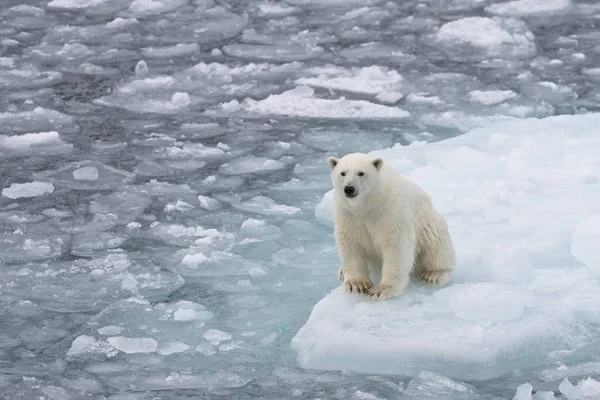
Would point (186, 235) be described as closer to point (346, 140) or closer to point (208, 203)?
point (208, 203)

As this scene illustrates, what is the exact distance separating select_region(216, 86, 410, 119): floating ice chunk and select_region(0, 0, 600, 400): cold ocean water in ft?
0.06

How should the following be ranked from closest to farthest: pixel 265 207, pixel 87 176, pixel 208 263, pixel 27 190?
pixel 208 263, pixel 265 207, pixel 27 190, pixel 87 176

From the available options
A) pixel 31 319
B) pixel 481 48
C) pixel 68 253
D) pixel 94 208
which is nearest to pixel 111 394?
pixel 31 319

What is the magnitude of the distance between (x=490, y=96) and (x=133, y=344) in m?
3.80

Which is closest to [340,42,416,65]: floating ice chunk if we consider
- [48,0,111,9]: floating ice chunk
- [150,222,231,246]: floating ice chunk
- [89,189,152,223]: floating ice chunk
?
[48,0,111,9]: floating ice chunk

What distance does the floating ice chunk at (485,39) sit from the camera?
27.3 feet

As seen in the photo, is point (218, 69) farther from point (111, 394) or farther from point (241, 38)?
point (111, 394)

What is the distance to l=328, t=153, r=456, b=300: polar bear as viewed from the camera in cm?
428

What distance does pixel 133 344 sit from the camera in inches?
175

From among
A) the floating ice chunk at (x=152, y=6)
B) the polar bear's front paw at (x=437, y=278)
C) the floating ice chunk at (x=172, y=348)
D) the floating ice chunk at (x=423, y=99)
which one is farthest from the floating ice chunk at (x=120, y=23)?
the polar bear's front paw at (x=437, y=278)

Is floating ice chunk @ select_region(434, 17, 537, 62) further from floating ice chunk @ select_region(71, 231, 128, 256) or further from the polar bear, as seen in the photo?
the polar bear

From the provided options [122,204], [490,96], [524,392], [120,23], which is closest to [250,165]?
[122,204]

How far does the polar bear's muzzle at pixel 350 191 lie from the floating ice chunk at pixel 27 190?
2.53 metres

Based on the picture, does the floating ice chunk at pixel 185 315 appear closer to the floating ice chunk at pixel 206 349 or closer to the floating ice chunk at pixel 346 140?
the floating ice chunk at pixel 206 349
